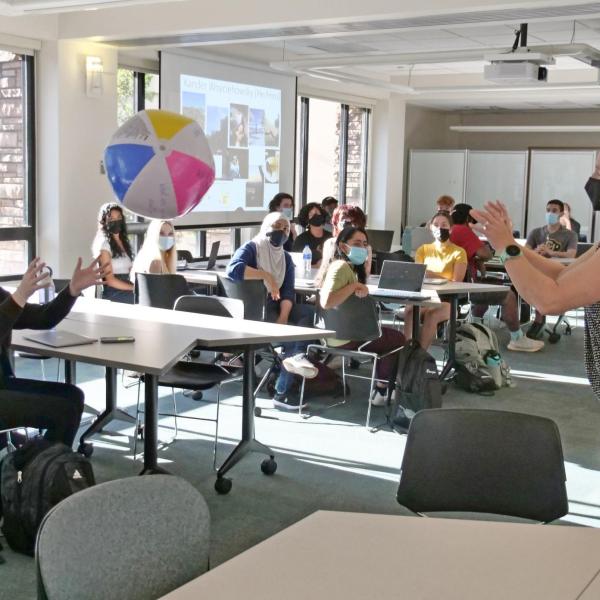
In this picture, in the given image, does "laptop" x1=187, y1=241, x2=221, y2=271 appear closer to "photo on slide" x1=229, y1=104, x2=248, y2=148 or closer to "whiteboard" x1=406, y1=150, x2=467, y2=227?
"photo on slide" x1=229, y1=104, x2=248, y2=148

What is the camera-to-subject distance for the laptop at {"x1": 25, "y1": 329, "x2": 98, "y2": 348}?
163 inches

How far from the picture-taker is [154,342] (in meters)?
4.25

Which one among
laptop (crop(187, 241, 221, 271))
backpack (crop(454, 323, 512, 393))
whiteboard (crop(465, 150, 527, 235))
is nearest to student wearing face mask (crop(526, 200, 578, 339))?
backpack (crop(454, 323, 512, 393))

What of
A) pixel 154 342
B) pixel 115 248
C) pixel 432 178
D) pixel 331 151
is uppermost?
pixel 331 151

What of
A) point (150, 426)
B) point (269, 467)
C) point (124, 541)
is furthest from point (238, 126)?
point (124, 541)

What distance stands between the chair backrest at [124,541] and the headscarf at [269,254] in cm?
444

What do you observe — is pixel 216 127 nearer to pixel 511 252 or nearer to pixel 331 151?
pixel 331 151

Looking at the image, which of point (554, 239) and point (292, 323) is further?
point (554, 239)

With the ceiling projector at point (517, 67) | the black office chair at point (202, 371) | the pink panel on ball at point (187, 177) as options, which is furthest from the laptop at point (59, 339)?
the ceiling projector at point (517, 67)

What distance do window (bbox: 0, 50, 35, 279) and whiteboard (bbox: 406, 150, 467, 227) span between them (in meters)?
8.55

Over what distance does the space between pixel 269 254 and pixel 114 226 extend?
4.28 ft

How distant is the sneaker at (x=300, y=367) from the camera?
5.69 metres

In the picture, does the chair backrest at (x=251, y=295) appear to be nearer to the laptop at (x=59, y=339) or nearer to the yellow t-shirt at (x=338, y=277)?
the yellow t-shirt at (x=338, y=277)

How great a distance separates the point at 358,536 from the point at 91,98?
6.99 meters
